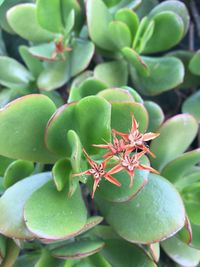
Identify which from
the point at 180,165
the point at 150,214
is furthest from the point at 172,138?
the point at 150,214

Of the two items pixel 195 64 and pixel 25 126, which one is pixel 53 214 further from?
pixel 195 64

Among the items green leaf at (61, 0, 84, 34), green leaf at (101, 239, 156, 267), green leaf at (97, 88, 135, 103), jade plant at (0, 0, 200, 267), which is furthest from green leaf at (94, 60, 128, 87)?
green leaf at (101, 239, 156, 267)

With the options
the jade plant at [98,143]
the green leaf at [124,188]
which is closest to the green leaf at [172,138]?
the jade plant at [98,143]

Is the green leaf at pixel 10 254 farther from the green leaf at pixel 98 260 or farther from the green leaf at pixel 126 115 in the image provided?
the green leaf at pixel 126 115

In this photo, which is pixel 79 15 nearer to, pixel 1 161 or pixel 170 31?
pixel 170 31

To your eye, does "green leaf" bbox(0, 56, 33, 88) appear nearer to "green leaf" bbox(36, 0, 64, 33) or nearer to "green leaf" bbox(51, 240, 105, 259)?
"green leaf" bbox(36, 0, 64, 33)

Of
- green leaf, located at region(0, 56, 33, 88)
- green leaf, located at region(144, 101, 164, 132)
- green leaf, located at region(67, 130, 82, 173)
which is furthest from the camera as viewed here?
green leaf, located at region(0, 56, 33, 88)
